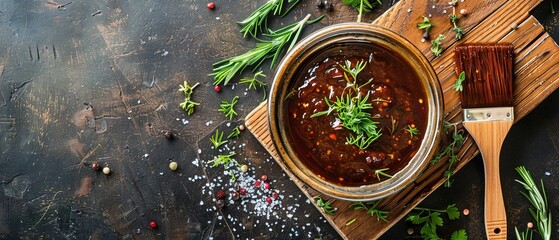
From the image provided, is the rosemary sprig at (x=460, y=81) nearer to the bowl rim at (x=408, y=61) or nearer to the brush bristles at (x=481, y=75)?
the brush bristles at (x=481, y=75)

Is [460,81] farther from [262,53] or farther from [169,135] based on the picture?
[169,135]

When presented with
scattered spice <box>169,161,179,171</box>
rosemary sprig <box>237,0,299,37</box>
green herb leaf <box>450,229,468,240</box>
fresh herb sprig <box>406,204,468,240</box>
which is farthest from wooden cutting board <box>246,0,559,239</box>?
scattered spice <box>169,161,179,171</box>

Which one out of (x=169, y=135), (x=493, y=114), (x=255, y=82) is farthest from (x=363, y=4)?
(x=169, y=135)

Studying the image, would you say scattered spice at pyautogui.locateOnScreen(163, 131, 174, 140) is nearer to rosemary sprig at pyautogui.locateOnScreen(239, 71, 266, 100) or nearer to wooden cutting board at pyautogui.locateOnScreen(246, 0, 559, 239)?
rosemary sprig at pyautogui.locateOnScreen(239, 71, 266, 100)

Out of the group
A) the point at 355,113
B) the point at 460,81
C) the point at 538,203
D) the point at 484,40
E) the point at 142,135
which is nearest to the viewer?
the point at 355,113

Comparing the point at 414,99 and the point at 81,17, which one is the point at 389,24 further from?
the point at 81,17

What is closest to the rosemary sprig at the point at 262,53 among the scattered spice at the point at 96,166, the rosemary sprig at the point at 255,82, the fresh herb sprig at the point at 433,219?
the rosemary sprig at the point at 255,82
